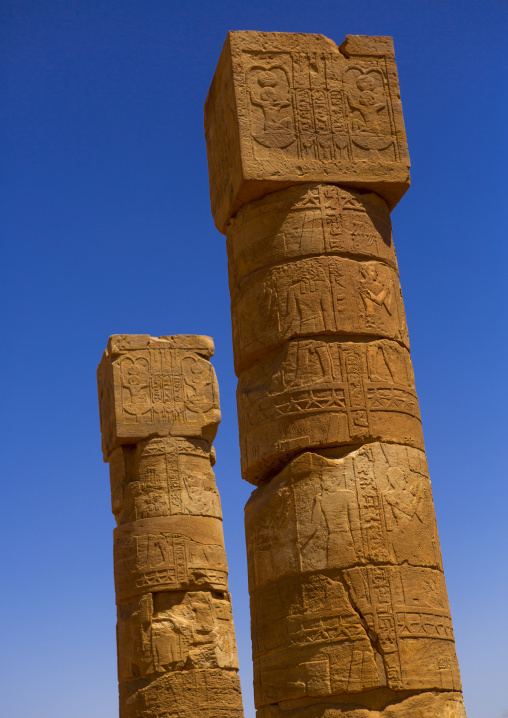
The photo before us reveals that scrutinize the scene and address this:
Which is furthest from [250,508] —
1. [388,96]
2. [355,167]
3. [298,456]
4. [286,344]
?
[388,96]

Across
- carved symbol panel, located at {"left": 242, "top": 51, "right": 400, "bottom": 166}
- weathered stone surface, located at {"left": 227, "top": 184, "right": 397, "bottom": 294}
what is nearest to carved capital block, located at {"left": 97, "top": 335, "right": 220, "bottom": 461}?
weathered stone surface, located at {"left": 227, "top": 184, "right": 397, "bottom": 294}

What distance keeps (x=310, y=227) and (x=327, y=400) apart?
1.22m

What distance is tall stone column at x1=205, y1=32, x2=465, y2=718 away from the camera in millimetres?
6125

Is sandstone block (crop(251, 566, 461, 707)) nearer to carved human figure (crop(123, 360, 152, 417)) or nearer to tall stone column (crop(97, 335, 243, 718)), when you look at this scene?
tall stone column (crop(97, 335, 243, 718))

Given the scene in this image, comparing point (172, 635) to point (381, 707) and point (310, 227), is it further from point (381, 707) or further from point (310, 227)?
point (310, 227)

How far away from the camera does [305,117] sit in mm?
7070

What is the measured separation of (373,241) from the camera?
23.1 ft

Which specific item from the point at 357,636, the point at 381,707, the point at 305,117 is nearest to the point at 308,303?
the point at 305,117

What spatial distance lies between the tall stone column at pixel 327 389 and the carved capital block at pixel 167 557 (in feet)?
17.0

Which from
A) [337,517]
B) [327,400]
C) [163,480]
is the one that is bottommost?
[337,517]

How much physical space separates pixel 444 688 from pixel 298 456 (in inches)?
65.4

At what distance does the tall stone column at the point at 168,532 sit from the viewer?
38.0ft

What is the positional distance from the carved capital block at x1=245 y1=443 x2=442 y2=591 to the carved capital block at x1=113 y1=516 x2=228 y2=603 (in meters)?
5.35

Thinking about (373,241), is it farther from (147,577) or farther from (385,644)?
(147,577)
